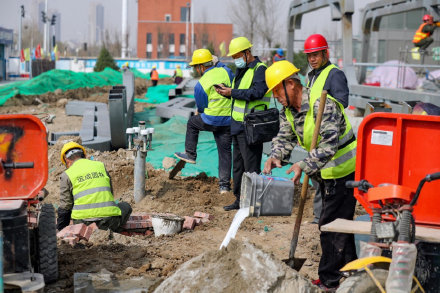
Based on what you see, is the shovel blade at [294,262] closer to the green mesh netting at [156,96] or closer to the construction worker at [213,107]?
the construction worker at [213,107]

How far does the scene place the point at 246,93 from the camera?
7.92 metres

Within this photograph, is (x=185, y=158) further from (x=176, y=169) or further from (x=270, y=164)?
(x=270, y=164)

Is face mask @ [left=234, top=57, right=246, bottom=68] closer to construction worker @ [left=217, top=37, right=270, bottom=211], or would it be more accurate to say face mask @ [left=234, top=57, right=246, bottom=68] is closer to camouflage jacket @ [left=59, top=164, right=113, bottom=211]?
construction worker @ [left=217, top=37, right=270, bottom=211]

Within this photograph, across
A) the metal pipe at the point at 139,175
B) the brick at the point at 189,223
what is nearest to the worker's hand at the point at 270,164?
the brick at the point at 189,223

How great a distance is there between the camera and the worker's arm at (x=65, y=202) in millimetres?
6707

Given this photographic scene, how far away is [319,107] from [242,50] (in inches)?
132

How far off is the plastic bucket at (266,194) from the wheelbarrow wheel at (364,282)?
117 cm

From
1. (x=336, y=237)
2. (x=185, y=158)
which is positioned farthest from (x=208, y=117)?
(x=336, y=237)

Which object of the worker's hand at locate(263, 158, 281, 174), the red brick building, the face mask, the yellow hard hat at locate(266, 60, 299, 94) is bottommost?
the worker's hand at locate(263, 158, 281, 174)

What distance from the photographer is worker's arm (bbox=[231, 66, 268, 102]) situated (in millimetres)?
7891

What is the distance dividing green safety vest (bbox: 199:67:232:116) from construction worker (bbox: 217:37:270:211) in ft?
1.38

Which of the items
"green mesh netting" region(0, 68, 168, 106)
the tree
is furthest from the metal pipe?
the tree

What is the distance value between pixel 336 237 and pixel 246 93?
3.12 m

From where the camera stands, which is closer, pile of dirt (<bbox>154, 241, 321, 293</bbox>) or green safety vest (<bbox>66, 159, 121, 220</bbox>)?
pile of dirt (<bbox>154, 241, 321, 293</bbox>)
